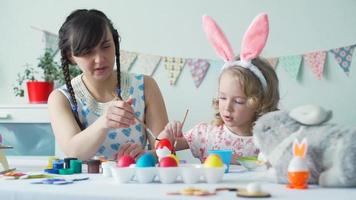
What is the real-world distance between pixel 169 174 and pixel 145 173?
4cm

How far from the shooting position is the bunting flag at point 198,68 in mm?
2744

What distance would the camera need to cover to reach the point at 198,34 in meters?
2.78

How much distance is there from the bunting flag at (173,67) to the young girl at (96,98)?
109cm

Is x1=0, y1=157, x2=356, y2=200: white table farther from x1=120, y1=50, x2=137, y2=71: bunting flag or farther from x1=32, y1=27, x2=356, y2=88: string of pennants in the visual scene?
x1=120, y1=50, x2=137, y2=71: bunting flag

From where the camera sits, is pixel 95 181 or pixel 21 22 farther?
pixel 21 22

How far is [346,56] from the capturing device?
255 centimetres

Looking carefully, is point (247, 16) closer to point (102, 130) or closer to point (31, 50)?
point (31, 50)

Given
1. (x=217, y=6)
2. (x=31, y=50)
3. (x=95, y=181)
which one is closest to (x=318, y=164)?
(x=95, y=181)

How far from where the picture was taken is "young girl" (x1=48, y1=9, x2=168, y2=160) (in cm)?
132

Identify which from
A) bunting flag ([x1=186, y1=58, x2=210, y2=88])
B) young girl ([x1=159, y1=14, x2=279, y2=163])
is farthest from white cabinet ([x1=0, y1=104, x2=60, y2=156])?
young girl ([x1=159, y1=14, x2=279, y2=163])

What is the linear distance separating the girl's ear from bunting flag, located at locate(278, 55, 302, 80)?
72.1 inches

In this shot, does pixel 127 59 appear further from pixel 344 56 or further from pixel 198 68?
pixel 344 56

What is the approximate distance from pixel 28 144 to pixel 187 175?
2.13 meters

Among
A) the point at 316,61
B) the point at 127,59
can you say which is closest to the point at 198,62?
the point at 127,59
